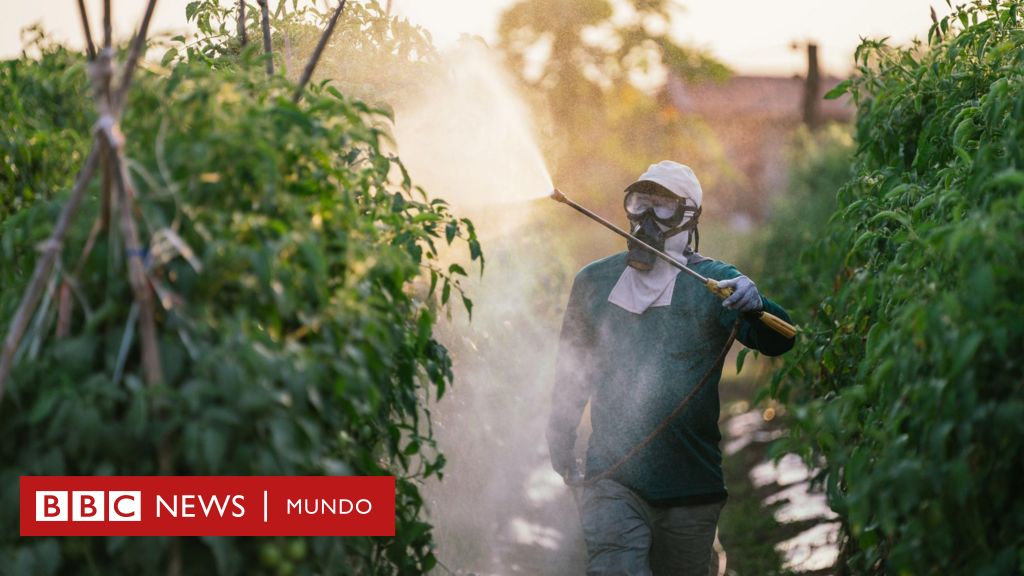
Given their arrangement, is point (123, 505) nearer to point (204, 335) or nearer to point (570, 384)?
point (204, 335)

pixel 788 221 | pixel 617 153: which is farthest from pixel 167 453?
pixel 617 153

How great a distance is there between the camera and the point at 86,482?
2.98 meters

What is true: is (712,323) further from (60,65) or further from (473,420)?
(60,65)

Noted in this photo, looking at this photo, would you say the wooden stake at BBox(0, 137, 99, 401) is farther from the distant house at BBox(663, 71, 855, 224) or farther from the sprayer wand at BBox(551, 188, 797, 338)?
the distant house at BBox(663, 71, 855, 224)

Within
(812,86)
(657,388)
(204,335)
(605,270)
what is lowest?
(204,335)

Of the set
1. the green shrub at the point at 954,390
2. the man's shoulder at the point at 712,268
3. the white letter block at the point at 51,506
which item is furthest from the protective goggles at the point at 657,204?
the white letter block at the point at 51,506

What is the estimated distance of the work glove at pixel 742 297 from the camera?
549cm

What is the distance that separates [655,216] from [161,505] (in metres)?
3.35

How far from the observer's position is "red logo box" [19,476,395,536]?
2.98 meters

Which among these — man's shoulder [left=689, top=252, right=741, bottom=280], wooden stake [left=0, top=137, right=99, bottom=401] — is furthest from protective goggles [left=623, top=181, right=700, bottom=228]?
wooden stake [left=0, top=137, right=99, bottom=401]

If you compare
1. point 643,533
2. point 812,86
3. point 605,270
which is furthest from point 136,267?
point 812,86

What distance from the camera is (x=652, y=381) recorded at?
5699 mm

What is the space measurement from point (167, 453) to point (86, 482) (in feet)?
0.67

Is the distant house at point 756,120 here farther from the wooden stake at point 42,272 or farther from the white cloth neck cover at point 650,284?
the wooden stake at point 42,272
